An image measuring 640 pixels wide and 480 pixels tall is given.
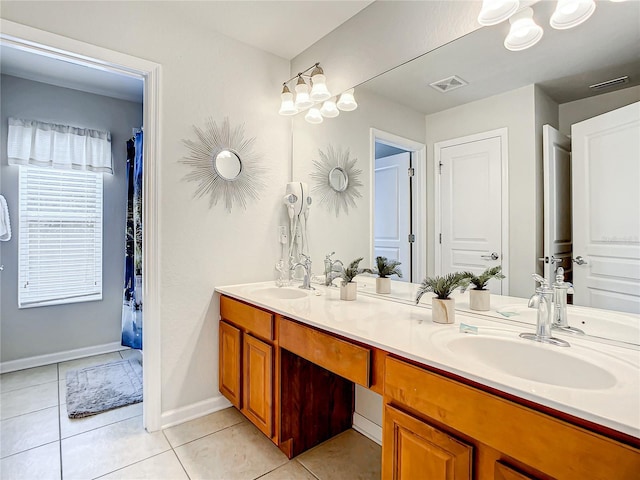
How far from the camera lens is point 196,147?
214 cm

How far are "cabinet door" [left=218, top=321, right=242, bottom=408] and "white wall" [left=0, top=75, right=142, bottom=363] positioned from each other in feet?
5.63

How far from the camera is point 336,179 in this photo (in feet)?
7.50

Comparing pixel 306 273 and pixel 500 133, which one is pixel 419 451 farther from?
pixel 306 273

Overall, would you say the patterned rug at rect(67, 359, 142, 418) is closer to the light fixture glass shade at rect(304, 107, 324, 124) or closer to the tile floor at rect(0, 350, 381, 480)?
the tile floor at rect(0, 350, 381, 480)

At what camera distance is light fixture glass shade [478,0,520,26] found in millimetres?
1358

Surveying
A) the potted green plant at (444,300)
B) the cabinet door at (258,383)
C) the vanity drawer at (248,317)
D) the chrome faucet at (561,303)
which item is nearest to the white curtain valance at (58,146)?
the vanity drawer at (248,317)

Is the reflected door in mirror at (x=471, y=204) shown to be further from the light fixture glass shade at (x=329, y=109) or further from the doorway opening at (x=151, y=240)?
the doorway opening at (x=151, y=240)

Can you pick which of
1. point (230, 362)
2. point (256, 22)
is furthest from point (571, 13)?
point (230, 362)

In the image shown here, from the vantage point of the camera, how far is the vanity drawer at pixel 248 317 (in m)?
1.75

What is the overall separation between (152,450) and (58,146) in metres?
2.62

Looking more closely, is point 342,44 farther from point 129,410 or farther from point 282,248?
point 129,410

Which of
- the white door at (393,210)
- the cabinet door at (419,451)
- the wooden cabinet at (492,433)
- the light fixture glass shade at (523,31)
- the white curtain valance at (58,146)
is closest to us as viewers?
the wooden cabinet at (492,433)

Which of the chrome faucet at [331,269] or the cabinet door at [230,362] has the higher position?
the chrome faucet at [331,269]

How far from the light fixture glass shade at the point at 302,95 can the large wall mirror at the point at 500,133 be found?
16.6 inches
